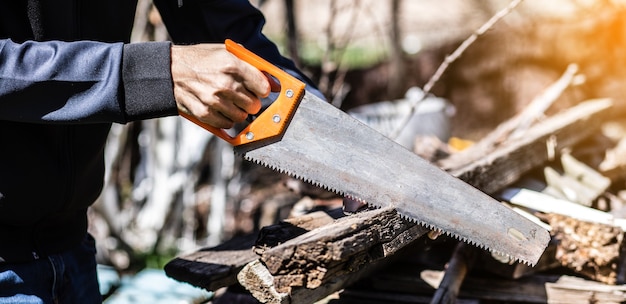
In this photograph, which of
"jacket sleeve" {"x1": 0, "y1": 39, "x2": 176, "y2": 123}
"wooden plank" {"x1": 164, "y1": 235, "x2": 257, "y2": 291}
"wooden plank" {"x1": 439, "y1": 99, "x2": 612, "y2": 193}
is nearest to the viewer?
"jacket sleeve" {"x1": 0, "y1": 39, "x2": 176, "y2": 123}

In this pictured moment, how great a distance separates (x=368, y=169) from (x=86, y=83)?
101cm

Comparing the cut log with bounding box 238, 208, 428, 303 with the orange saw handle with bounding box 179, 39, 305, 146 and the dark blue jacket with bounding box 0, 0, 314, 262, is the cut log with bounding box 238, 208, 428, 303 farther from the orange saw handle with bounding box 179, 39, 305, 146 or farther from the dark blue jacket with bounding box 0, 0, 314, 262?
the dark blue jacket with bounding box 0, 0, 314, 262

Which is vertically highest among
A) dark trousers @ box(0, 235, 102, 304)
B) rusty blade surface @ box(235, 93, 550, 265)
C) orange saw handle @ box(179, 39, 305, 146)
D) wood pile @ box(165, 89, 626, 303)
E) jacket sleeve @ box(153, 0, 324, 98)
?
jacket sleeve @ box(153, 0, 324, 98)

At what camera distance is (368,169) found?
2.46m

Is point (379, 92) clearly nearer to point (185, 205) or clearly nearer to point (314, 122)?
point (185, 205)

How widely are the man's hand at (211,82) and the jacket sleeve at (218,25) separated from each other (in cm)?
65

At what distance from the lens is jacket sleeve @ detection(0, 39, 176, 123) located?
1.98 meters

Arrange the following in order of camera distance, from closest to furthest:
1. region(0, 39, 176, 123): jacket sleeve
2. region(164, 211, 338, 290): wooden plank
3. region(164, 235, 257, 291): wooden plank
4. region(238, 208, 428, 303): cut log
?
region(0, 39, 176, 123): jacket sleeve → region(238, 208, 428, 303): cut log → region(164, 211, 338, 290): wooden plank → region(164, 235, 257, 291): wooden plank

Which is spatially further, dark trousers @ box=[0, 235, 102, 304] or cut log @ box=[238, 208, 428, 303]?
dark trousers @ box=[0, 235, 102, 304]

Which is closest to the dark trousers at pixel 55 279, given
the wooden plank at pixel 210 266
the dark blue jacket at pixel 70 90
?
the dark blue jacket at pixel 70 90

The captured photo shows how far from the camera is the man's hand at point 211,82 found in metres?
2.05

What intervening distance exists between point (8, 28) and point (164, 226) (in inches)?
171

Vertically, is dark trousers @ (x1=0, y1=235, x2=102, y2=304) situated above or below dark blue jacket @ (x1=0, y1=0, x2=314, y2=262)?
below

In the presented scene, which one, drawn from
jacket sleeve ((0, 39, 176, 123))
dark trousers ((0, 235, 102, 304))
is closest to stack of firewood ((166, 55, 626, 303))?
dark trousers ((0, 235, 102, 304))
